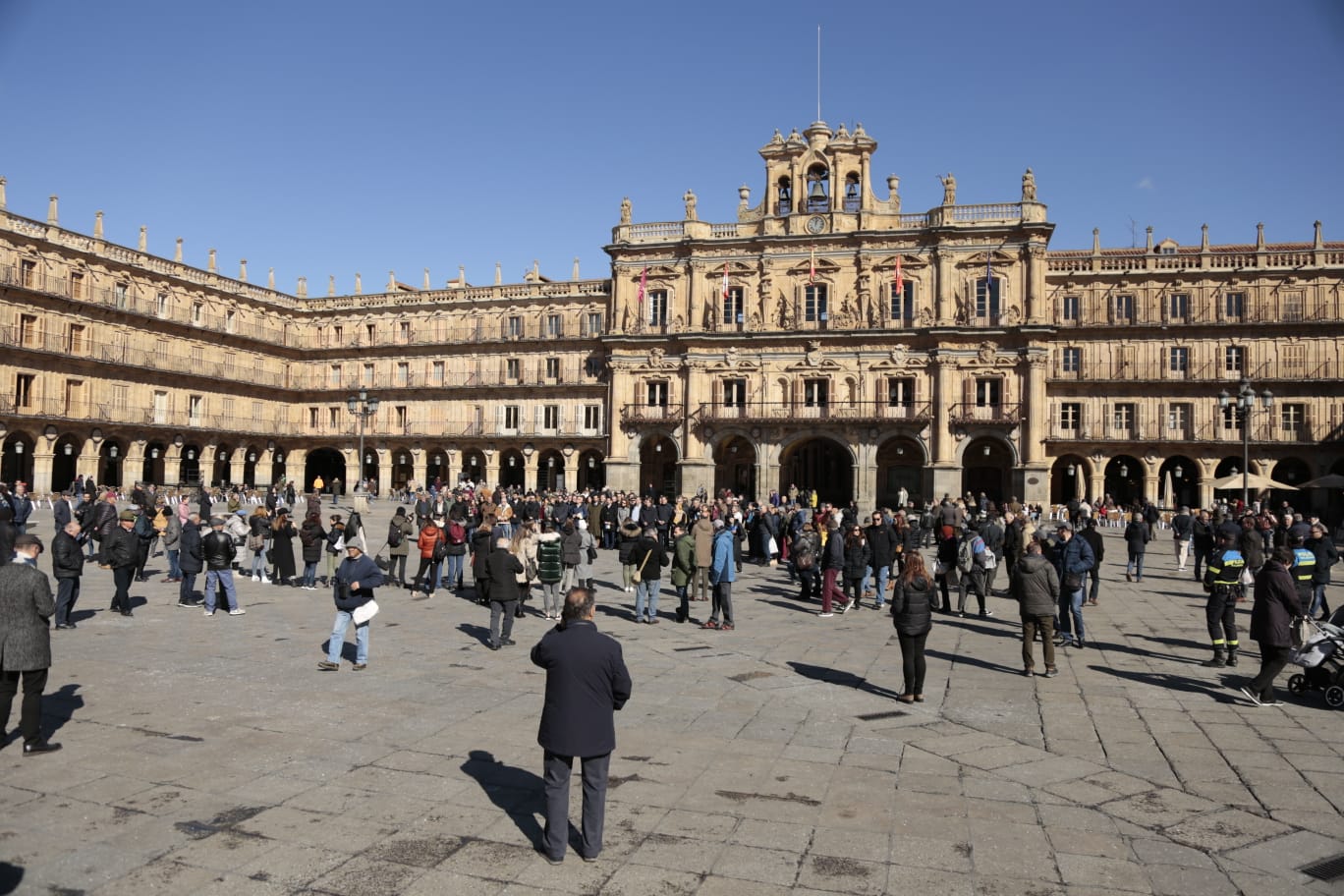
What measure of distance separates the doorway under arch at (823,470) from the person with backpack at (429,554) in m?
33.3

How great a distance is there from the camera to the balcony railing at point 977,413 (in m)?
40.1

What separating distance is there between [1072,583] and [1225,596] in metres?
1.73

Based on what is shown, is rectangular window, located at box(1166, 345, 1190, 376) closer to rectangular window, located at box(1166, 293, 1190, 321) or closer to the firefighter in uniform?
rectangular window, located at box(1166, 293, 1190, 321)

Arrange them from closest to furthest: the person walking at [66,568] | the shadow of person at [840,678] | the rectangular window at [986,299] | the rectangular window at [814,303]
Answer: the shadow of person at [840,678] < the person walking at [66,568] < the rectangular window at [986,299] < the rectangular window at [814,303]

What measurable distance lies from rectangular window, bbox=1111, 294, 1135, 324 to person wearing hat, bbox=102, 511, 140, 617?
136 ft

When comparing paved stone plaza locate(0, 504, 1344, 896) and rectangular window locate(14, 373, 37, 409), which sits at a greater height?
rectangular window locate(14, 373, 37, 409)

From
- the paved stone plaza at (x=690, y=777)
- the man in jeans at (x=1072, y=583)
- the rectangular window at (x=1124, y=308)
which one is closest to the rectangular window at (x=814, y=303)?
Answer: the rectangular window at (x=1124, y=308)

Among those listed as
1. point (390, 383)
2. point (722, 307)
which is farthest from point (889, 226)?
point (390, 383)

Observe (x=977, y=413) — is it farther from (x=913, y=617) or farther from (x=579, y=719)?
(x=579, y=719)

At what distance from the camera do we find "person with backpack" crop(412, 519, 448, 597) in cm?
1633

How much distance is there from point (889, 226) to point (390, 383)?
2918 centimetres

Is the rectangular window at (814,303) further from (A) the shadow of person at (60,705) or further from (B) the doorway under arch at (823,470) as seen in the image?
(A) the shadow of person at (60,705)

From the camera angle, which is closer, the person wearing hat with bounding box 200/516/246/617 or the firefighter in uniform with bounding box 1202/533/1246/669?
the firefighter in uniform with bounding box 1202/533/1246/669

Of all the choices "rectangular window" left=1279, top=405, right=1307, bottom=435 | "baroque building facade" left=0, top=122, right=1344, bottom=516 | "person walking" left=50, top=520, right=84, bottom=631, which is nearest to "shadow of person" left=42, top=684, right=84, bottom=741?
"person walking" left=50, top=520, right=84, bottom=631
